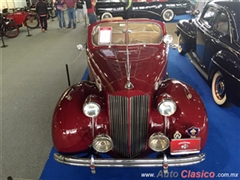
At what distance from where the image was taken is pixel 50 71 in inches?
235

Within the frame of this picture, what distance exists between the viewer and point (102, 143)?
2.36 meters

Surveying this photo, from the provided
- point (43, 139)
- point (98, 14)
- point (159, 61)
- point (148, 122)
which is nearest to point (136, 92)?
point (148, 122)

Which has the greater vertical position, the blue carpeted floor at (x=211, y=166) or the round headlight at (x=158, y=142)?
the round headlight at (x=158, y=142)

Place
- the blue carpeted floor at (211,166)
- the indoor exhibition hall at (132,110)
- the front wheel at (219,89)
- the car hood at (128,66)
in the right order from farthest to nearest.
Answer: the front wheel at (219,89)
the blue carpeted floor at (211,166)
the car hood at (128,66)
the indoor exhibition hall at (132,110)

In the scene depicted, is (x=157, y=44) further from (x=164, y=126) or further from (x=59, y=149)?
(x=59, y=149)

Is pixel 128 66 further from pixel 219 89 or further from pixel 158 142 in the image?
pixel 219 89

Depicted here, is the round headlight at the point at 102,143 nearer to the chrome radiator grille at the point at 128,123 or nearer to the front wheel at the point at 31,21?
the chrome radiator grille at the point at 128,123

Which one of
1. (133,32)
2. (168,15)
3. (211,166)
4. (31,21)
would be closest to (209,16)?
(133,32)

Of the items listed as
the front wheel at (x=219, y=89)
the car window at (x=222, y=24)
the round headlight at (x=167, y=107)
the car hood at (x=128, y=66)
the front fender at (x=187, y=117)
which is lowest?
the front wheel at (x=219, y=89)

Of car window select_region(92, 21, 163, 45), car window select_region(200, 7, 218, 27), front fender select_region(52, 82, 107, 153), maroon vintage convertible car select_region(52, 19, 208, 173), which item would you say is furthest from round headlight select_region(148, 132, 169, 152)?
car window select_region(200, 7, 218, 27)

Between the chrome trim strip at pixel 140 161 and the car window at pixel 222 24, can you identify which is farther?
the car window at pixel 222 24

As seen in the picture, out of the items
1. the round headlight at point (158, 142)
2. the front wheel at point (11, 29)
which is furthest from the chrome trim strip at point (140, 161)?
the front wheel at point (11, 29)

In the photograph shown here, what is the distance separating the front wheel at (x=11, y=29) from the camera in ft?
32.6

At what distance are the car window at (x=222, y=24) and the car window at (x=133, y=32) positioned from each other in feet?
4.26
